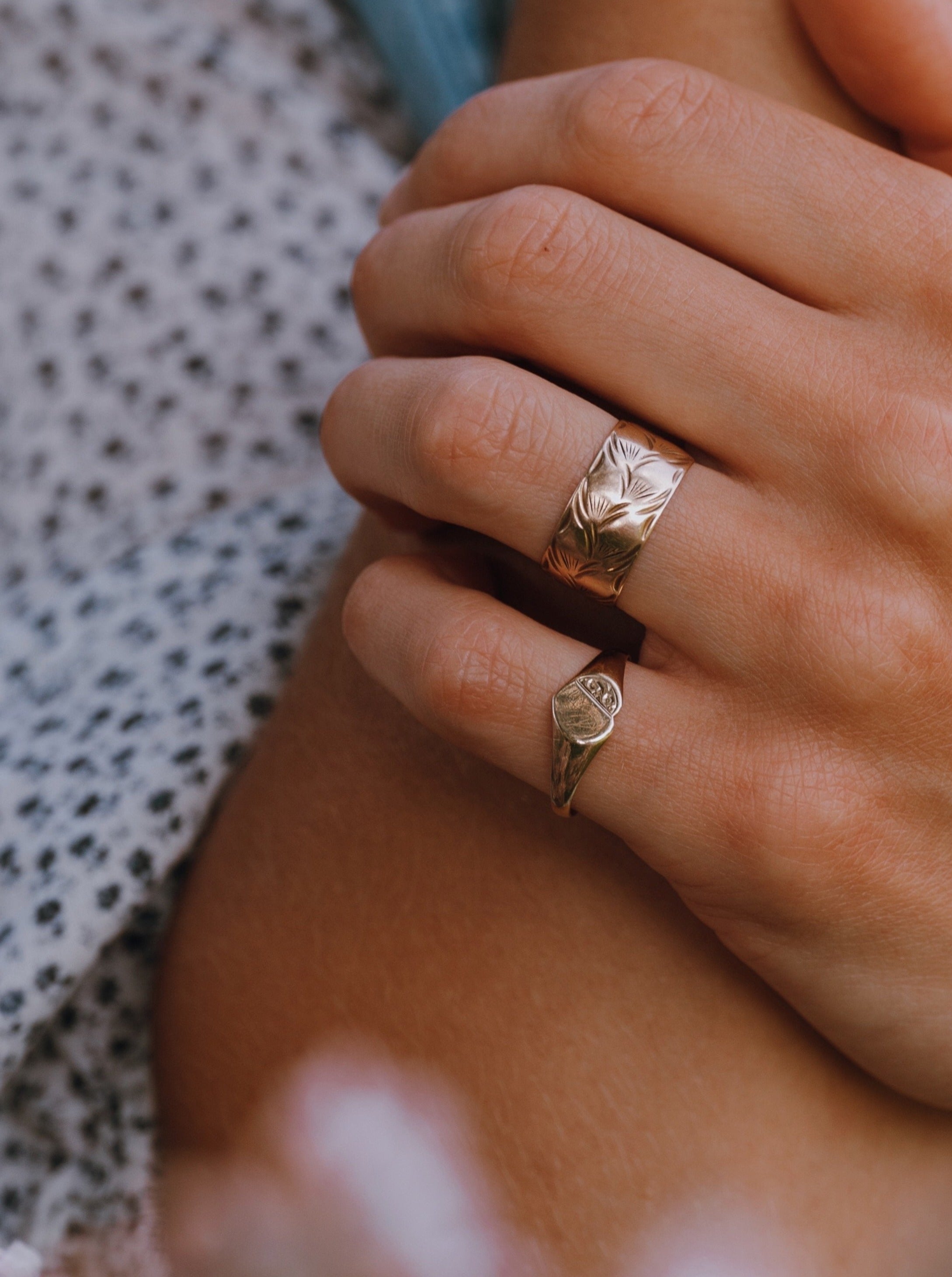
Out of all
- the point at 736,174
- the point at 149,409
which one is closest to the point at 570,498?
the point at 736,174

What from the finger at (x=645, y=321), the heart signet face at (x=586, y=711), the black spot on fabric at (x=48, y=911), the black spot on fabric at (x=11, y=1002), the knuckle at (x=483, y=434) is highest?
the finger at (x=645, y=321)

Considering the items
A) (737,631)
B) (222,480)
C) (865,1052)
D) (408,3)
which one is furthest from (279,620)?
(408,3)

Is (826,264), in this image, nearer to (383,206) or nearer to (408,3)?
(383,206)

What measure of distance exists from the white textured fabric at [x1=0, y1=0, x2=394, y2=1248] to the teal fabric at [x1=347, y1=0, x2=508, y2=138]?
5 cm

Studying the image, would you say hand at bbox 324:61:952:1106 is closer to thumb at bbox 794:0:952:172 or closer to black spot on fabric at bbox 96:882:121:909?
thumb at bbox 794:0:952:172

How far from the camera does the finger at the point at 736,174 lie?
25.3 inches

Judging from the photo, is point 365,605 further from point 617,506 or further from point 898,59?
point 898,59

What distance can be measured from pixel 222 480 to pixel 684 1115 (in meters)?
0.74

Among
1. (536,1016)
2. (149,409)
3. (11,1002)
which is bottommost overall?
(11,1002)

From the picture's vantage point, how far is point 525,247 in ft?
2.12

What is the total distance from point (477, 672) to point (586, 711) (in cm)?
7

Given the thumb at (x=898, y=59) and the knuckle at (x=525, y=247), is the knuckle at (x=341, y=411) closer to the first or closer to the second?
the knuckle at (x=525, y=247)

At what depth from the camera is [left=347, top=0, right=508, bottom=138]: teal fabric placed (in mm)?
1142

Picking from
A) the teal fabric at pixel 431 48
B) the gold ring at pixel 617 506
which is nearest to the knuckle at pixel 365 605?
the gold ring at pixel 617 506
